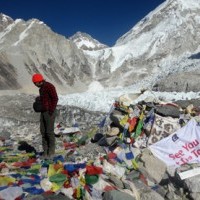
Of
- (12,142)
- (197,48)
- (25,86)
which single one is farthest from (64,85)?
(12,142)

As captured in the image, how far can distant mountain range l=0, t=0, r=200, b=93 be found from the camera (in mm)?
60756

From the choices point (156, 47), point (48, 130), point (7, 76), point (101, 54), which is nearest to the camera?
point (48, 130)

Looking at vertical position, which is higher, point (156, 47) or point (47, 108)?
point (156, 47)

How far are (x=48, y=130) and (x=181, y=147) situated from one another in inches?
90.9

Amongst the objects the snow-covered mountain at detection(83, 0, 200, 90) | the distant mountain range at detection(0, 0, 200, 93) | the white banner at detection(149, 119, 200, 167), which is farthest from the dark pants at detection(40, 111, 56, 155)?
the snow-covered mountain at detection(83, 0, 200, 90)

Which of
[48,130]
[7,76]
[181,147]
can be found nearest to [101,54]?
[7,76]

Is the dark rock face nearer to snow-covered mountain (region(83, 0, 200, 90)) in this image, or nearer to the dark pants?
snow-covered mountain (region(83, 0, 200, 90))

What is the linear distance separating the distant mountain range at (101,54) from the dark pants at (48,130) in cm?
4262

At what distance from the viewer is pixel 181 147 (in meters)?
7.66

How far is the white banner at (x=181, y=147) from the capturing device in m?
7.44

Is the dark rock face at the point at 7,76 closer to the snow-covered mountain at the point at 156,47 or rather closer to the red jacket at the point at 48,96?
the snow-covered mountain at the point at 156,47

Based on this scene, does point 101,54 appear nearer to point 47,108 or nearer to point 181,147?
point 47,108

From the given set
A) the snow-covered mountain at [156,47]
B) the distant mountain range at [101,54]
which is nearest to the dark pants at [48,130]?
the distant mountain range at [101,54]

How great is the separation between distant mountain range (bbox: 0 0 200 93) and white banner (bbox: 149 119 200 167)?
43.4m
